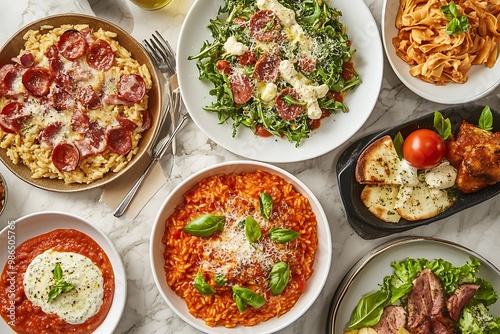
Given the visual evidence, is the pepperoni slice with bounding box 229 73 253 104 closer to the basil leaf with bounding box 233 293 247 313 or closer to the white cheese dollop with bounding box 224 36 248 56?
the white cheese dollop with bounding box 224 36 248 56

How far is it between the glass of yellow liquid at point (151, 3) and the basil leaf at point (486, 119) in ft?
7.84

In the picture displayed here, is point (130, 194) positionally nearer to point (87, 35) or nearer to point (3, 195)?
point (3, 195)

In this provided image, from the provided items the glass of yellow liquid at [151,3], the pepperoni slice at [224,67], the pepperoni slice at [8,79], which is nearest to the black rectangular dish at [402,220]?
the pepperoni slice at [224,67]

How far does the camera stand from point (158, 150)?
4211 mm

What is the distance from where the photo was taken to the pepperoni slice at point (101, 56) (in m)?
3.98

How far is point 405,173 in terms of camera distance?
4070mm

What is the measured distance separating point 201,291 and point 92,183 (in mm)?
1080

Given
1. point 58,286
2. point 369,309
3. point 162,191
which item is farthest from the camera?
point 162,191

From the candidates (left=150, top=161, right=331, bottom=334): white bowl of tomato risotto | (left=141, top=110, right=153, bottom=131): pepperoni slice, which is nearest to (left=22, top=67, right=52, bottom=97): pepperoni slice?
(left=141, top=110, right=153, bottom=131): pepperoni slice

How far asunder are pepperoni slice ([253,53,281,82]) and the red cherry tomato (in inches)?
40.6

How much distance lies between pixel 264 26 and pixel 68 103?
144cm

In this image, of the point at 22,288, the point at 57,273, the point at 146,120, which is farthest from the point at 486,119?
the point at 22,288

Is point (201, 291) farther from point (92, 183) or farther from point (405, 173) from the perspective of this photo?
point (405, 173)

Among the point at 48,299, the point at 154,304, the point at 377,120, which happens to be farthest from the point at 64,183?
the point at 377,120
